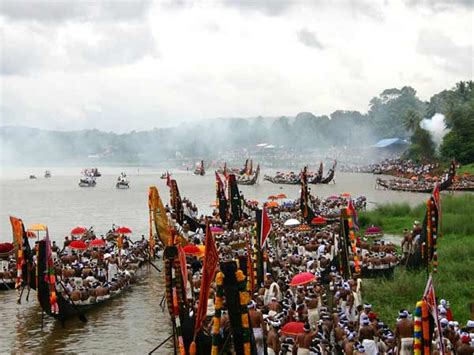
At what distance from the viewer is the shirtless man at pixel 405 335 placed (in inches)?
417

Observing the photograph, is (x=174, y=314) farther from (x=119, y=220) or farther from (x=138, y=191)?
(x=138, y=191)

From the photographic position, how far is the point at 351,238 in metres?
16.1

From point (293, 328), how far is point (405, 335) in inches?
75.1

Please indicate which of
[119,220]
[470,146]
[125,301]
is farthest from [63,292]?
[470,146]

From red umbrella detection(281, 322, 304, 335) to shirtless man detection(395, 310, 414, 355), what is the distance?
166 cm

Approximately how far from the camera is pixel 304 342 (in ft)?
35.0

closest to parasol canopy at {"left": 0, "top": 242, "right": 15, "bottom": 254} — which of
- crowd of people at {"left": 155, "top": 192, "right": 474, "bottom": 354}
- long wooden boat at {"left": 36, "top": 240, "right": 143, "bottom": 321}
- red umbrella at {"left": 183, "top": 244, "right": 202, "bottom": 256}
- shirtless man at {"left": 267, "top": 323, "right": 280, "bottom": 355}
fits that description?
long wooden boat at {"left": 36, "top": 240, "right": 143, "bottom": 321}

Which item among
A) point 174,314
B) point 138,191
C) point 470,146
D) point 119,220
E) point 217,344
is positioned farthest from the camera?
point 138,191

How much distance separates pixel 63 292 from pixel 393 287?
8841mm

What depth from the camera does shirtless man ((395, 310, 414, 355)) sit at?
10.6 metres

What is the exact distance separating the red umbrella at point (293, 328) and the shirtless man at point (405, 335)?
Result: 1662 mm

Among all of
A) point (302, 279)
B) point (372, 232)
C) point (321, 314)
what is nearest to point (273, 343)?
point (321, 314)

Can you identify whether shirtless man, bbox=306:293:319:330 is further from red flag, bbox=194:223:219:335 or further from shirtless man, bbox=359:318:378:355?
red flag, bbox=194:223:219:335

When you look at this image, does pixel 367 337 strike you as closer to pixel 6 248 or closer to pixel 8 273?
pixel 8 273
